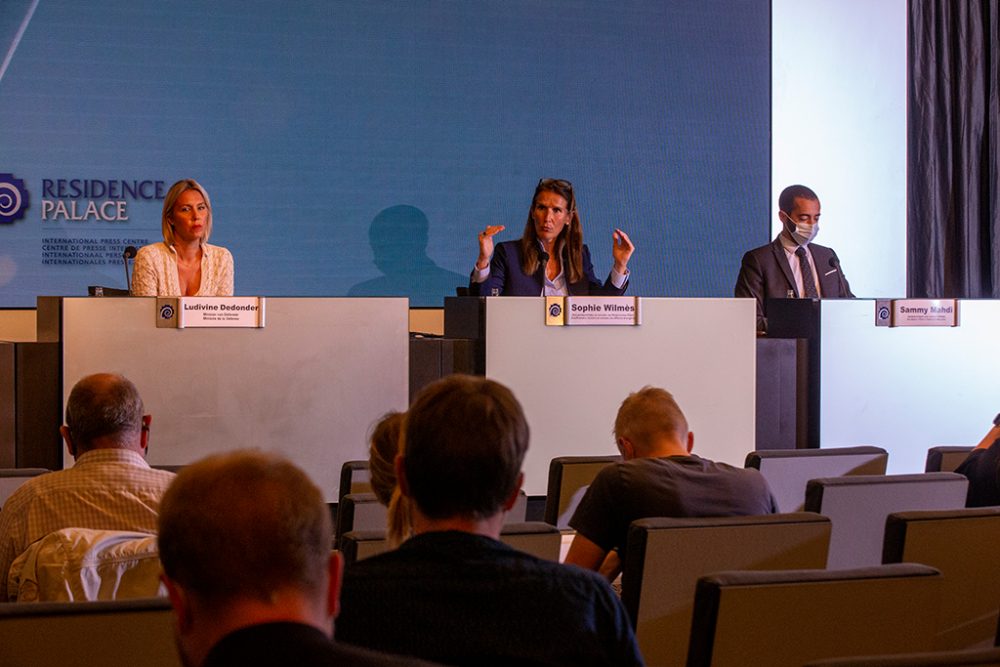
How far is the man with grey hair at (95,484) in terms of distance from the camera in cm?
225

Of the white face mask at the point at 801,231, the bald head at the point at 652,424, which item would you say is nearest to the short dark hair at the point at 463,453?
the bald head at the point at 652,424

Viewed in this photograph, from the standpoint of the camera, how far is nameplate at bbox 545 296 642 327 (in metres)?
4.37

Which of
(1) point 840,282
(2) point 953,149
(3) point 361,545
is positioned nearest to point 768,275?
(1) point 840,282

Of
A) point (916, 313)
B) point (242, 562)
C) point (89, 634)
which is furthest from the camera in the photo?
point (916, 313)

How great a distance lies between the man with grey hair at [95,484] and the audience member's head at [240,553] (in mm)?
1303

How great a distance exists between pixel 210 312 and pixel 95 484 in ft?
5.91

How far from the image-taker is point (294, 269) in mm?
6551

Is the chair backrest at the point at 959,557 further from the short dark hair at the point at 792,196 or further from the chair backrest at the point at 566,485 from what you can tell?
the short dark hair at the point at 792,196

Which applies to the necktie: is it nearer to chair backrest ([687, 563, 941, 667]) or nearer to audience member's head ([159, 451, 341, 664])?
chair backrest ([687, 563, 941, 667])

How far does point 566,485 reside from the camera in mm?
3184

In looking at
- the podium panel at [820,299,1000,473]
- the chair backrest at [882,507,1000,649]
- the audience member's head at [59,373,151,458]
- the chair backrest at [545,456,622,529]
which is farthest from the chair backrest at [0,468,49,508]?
the podium panel at [820,299,1000,473]

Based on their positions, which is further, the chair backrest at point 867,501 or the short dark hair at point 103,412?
the chair backrest at point 867,501

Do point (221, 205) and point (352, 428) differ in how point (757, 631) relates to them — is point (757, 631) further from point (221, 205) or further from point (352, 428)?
point (221, 205)

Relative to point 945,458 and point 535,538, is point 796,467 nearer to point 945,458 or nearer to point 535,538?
point 945,458
